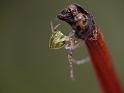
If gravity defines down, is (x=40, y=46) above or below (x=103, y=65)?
above

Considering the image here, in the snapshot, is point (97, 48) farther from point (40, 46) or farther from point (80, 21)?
point (40, 46)

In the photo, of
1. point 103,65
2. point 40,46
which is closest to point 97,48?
point 103,65

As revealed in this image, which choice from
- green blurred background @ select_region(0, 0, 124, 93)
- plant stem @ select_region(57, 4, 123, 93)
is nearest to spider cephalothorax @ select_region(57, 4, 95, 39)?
plant stem @ select_region(57, 4, 123, 93)

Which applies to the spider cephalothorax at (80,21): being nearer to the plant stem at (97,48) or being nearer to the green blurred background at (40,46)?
the plant stem at (97,48)

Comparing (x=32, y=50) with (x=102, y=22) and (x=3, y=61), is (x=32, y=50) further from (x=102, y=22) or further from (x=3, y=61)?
(x=102, y=22)

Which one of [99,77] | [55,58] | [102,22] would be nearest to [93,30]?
[99,77]

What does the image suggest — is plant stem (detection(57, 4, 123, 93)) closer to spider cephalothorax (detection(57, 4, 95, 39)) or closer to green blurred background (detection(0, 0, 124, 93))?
spider cephalothorax (detection(57, 4, 95, 39))

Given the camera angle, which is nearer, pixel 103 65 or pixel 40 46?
pixel 103 65
